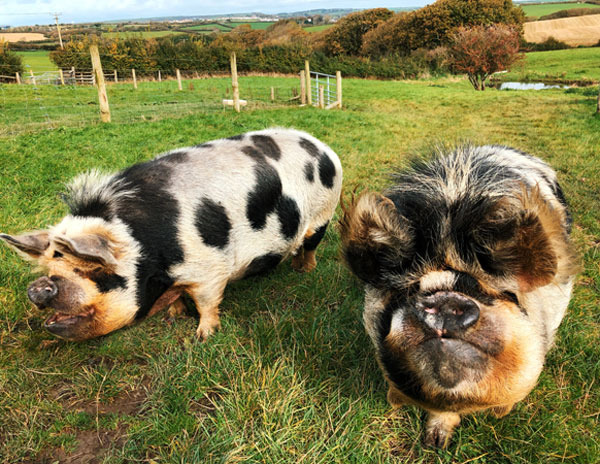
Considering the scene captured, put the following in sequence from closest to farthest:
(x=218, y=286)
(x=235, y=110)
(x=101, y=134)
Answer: (x=218, y=286), (x=101, y=134), (x=235, y=110)

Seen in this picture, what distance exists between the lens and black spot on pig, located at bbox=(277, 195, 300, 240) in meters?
3.68

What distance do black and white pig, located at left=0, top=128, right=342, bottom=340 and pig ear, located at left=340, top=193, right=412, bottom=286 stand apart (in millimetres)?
1595

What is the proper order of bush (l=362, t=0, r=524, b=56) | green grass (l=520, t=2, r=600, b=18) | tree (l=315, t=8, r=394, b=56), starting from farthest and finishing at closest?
green grass (l=520, t=2, r=600, b=18), tree (l=315, t=8, r=394, b=56), bush (l=362, t=0, r=524, b=56)

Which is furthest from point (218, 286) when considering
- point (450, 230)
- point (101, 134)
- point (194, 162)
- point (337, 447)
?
point (101, 134)

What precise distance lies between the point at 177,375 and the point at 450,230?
2175mm

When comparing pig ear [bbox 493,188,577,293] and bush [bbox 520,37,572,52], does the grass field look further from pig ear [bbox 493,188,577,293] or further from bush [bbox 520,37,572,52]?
bush [bbox 520,37,572,52]

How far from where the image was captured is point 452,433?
242cm

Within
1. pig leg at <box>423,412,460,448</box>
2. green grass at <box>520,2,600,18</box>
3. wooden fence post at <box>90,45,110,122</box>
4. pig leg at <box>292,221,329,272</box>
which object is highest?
green grass at <box>520,2,600,18</box>

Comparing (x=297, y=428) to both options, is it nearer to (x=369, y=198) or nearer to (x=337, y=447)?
(x=337, y=447)

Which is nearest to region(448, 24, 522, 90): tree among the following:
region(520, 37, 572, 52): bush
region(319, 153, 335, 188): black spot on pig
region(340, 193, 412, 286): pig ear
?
region(520, 37, 572, 52): bush

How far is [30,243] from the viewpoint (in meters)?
2.61

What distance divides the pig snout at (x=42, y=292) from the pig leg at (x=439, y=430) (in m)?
2.39

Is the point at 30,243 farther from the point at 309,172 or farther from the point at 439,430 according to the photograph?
the point at 439,430

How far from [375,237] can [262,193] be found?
1.93 metres
